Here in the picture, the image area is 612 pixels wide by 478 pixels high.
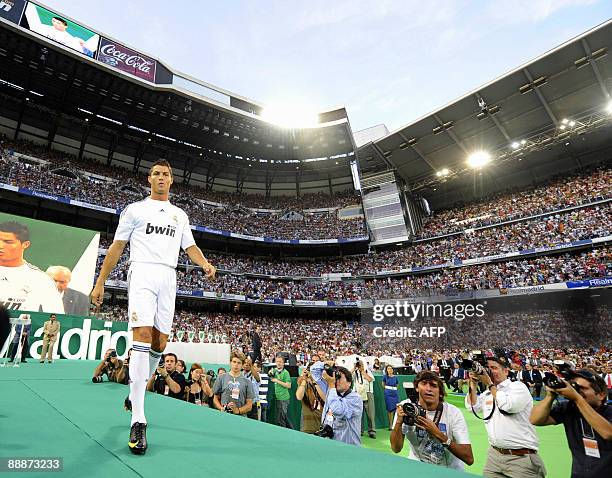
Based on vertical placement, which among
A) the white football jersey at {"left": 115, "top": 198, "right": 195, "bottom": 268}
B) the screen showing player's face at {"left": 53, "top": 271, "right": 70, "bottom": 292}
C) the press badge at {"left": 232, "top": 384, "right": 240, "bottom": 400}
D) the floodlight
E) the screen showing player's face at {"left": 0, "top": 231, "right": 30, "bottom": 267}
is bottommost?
the press badge at {"left": 232, "top": 384, "right": 240, "bottom": 400}

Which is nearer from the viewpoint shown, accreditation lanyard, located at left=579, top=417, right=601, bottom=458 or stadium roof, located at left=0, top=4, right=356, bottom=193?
accreditation lanyard, located at left=579, top=417, right=601, bottom=458

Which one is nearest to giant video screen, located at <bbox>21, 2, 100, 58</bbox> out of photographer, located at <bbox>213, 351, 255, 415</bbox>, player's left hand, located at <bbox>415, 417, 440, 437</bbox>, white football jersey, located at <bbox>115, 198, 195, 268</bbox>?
photographer, located at <bbox>213, 351, 255, 415</bbox>

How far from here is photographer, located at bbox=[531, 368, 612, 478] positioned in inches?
109

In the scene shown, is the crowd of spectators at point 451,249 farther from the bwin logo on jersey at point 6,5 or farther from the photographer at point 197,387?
the photographer at point 197,387

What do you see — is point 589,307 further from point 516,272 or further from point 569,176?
point 569,176

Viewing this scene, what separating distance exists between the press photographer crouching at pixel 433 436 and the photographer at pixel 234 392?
3.50m

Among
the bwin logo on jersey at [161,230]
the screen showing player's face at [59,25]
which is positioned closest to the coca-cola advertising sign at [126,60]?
the screen showing player's face at [59,25]

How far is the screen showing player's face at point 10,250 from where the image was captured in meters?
17.6

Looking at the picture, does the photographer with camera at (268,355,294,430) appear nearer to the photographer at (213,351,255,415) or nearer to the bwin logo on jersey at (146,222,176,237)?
the photographer at (213,351,255,415)

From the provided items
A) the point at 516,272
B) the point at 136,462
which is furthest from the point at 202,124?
the point at 136,462

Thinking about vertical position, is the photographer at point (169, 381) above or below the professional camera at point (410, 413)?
below

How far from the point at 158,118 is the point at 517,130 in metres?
33.2

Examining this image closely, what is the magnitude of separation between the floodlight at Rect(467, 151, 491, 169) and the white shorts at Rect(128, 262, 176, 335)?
38.1m

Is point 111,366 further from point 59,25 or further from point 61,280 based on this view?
point 59,25
